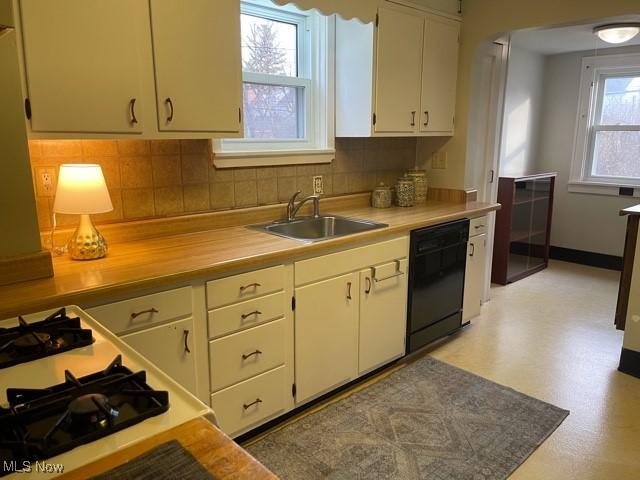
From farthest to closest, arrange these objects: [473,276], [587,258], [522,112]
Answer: [587,258] < [522,112] < [473,276]

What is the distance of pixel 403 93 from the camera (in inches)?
120

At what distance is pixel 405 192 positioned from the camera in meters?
3.29

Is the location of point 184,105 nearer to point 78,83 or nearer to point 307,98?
point 78,83

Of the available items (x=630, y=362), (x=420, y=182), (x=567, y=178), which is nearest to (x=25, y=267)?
(x=420, y=182)

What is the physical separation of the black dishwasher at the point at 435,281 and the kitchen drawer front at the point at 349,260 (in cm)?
14

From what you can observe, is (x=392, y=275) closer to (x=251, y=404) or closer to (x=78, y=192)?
(x=251, y=404)

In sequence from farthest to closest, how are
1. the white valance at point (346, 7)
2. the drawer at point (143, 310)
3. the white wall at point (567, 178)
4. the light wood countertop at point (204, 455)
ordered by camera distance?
the white wall at point (567, 178)
the white valance at point (346, 7)
the drawer at point (143, 310)
the light wood countertop at point (204, 455)

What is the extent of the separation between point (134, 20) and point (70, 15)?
23 centimetres

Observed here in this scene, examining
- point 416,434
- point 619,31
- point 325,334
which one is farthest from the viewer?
point 619,31

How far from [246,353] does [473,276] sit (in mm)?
1956

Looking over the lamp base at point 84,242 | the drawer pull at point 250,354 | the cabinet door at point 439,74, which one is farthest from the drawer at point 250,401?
the cabinet door at point 439,74

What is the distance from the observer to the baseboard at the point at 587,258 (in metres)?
5.06

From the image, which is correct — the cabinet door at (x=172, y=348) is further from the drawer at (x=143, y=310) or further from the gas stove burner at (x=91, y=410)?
the gas stove burner at (x=91, y=410)

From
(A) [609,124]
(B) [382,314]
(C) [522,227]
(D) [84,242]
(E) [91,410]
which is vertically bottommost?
(B) [382,314]
